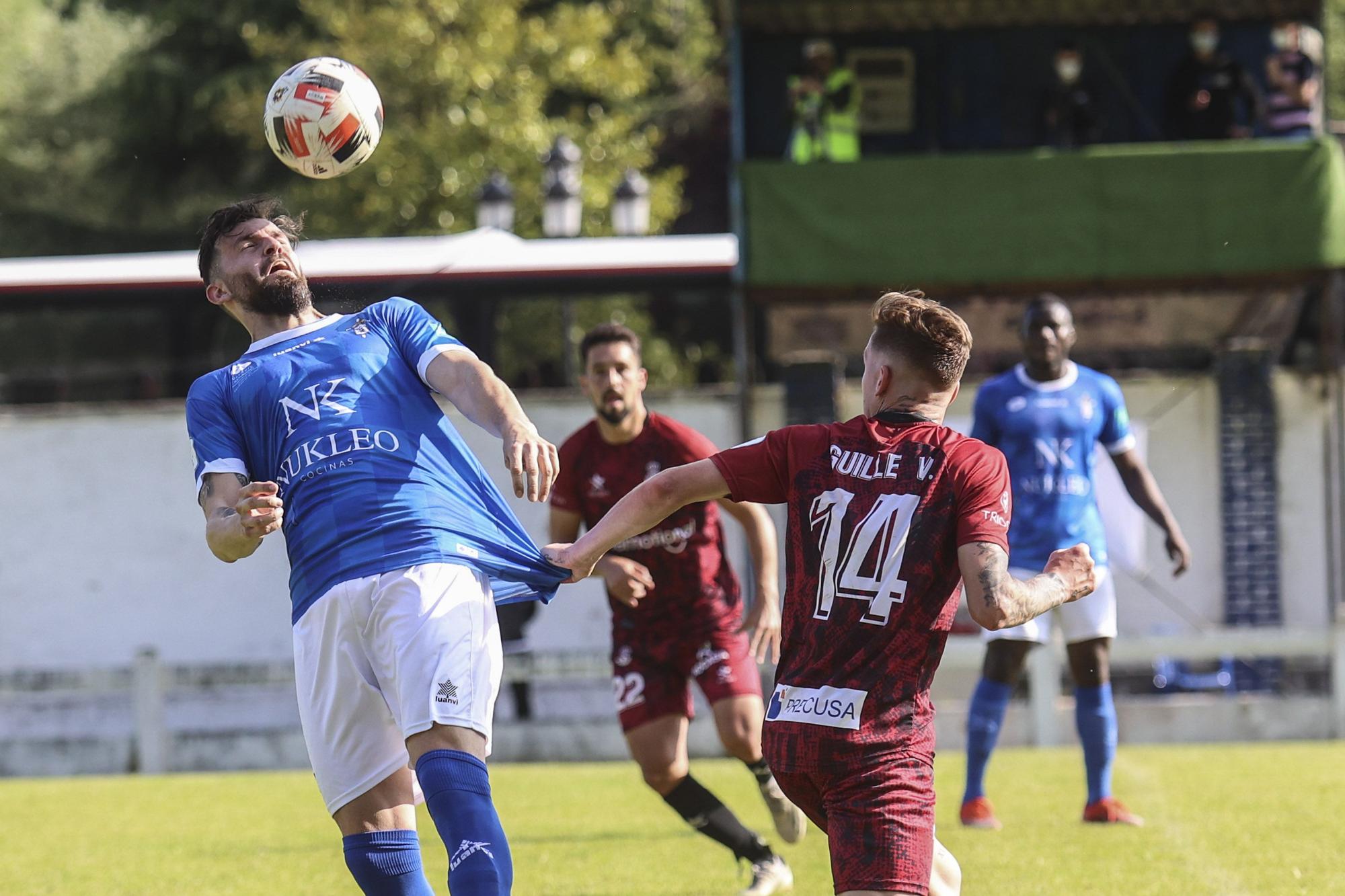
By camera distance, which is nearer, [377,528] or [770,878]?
[377,528]

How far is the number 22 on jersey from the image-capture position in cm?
423

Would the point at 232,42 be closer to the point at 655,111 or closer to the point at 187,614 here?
the point at 655,111

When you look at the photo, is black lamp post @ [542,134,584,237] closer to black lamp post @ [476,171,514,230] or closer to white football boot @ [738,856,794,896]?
black lamp post @ [476,171,514,230]

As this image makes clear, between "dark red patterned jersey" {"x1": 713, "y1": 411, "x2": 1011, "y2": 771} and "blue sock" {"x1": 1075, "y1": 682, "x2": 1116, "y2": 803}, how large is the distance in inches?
170

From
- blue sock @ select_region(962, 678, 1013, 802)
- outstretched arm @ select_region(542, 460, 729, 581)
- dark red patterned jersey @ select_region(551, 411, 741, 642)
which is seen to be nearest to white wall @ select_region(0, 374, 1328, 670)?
blue sock @ select_region(962, 678, 1013, 802)

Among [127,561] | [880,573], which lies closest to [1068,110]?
[127,561]

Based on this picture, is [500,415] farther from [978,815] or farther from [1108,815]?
[1108,815]

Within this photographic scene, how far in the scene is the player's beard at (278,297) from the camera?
4.80 metres

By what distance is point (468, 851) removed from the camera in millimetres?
4203

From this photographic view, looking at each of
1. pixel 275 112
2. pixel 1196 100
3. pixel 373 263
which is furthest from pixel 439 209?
pixel 275 112

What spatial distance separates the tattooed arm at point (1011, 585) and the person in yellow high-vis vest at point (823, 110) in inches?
510

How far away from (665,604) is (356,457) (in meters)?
3.07

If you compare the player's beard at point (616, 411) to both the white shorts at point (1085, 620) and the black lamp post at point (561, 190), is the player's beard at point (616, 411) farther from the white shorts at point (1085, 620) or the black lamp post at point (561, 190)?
the black lamp post at point (561, 190)

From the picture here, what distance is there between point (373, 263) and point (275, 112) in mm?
15013
